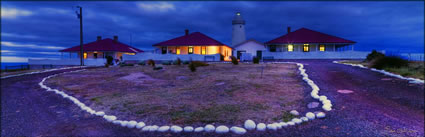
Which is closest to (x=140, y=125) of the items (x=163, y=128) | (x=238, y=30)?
(x=163, y=128)

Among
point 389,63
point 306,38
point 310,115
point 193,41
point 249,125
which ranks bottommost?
point 249,125

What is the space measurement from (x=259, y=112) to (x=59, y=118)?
5.87 metres

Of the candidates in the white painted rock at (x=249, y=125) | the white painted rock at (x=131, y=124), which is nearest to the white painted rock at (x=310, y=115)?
the white painted rock at (x=249, y=125)

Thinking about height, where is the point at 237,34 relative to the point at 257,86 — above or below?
above

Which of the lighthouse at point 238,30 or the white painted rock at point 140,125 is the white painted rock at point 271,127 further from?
the lighthouse at point 238,30

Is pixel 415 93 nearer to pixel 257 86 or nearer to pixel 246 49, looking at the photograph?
pixel 257 86

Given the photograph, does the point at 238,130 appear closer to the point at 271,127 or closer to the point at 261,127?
the point at 261,127

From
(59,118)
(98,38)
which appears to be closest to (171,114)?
(59,118)

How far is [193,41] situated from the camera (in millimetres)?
40750

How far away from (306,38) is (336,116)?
35204mm

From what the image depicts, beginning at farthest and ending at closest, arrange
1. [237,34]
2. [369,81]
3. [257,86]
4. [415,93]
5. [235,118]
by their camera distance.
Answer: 1. [237,34]
2. [369,81]
3. [257,86]
4. [415,93]
5. [235,118]

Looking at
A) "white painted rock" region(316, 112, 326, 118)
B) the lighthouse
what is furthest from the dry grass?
the lighthouse

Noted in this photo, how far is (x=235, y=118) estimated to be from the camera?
6426 mm

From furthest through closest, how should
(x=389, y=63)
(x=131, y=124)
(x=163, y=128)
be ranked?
1. (x=389, y=63)
2. (x=131, y=124)
3. (x=163, y=128)
